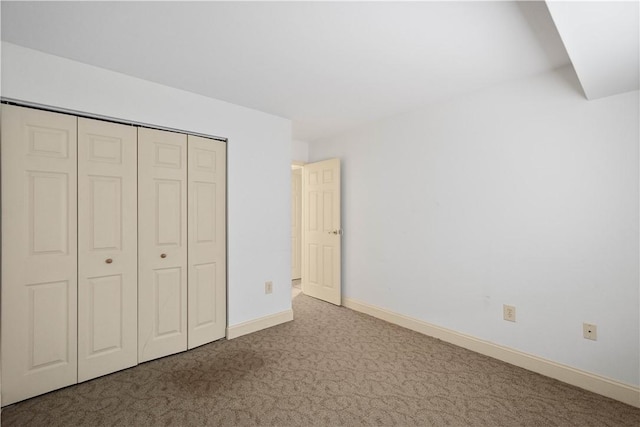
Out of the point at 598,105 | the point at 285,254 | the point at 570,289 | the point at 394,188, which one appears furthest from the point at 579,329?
the point at 285,254

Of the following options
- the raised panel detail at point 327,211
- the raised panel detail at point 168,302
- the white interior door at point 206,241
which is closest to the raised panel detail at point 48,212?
the raised panel detail at point 168,302

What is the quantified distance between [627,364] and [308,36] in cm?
297

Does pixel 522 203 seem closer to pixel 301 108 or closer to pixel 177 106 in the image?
pixel 301 108

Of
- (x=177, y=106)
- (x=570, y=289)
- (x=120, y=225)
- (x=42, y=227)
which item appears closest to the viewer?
(x=42, y=227)

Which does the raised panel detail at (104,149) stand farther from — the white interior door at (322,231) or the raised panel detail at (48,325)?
the white interior door at (322,231)

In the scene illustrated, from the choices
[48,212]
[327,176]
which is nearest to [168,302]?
[48,212]

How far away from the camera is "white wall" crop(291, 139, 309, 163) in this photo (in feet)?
14.5

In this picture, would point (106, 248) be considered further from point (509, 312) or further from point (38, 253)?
point (509, 312)

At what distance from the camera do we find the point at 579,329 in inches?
85.1

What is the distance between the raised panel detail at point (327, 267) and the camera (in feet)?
13.4

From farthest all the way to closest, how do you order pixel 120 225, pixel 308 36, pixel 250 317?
pixel 250 317
pixel 120 225
pixel 308 36

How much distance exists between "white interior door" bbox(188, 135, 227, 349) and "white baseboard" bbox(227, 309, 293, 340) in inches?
A: 3.8

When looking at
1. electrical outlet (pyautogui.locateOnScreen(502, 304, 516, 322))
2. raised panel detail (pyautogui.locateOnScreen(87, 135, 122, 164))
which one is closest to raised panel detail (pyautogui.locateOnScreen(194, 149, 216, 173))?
raised panel detail (pyautogui.locateOnScreen(87, 135, 122, 164))

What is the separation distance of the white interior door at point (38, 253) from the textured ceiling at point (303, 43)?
0.61 metres
